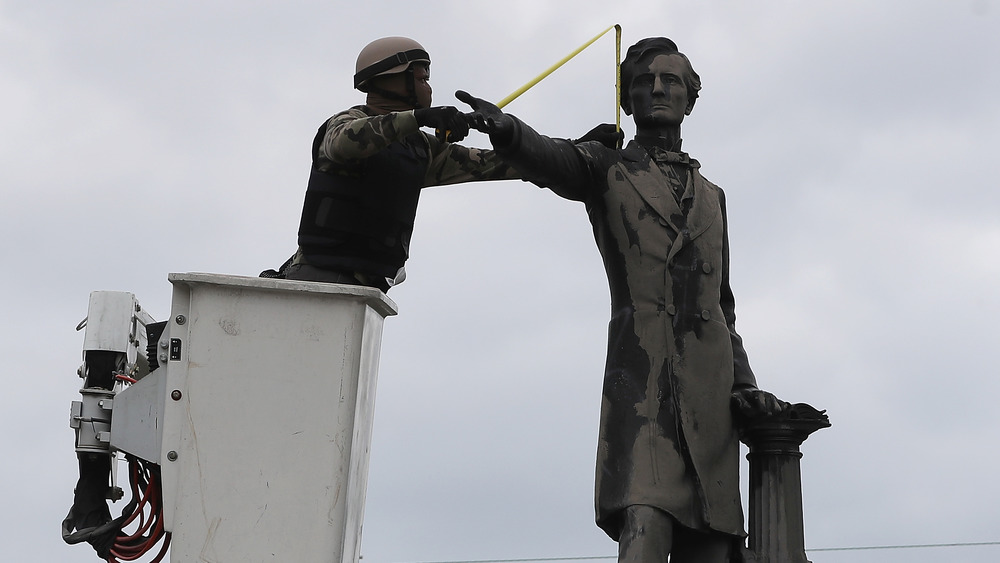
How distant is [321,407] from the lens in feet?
16.1

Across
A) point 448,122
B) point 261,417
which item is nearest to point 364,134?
point 448,122

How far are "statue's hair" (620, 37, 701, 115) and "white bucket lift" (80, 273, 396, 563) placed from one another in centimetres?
140

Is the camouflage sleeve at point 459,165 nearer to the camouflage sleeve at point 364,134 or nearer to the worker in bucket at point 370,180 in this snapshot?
the worker in bucket at point 370,180

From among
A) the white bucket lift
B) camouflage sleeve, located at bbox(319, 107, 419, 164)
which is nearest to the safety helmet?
camouflage sleeve, located at bbox(319, 107, 419, 164)

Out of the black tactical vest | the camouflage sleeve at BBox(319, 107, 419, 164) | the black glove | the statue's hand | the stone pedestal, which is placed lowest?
the stone pedestal

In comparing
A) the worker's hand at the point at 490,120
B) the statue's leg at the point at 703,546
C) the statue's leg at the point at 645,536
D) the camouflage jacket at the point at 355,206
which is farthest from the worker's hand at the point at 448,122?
the statue's leg at the point at 703,546

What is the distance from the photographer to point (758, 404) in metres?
5.27

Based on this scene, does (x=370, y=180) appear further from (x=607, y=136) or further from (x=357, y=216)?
(x=607, y=136)

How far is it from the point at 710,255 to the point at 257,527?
196 cm

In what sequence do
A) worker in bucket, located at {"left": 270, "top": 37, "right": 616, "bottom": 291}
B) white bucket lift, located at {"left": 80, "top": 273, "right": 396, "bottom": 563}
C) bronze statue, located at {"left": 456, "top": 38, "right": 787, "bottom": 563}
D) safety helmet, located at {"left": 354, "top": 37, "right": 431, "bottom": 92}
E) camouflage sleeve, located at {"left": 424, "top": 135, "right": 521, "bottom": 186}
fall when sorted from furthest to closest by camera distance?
camouflage sleeve, located at {"left": 424, "top": 135, "right": 521, "bottom": 186}
safety helmet, located at {"left": 354, "top": 37, "right": 431, "bottom": 92}
worker in bucket, located at {"left": 270, "top": 37, "right": 616, "bottom": 291}
bronze statue, located at {"left": 456, "top": 38, "right": 787, "bottom": 563}
white bucket lift, located at {"left": 80, "top": 273, "right": 396, "bottom": 563}

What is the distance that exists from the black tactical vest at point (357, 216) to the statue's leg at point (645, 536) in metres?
1.40

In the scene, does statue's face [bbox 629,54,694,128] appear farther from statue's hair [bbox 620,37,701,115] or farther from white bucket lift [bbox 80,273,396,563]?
white bucket lift [bbox 80,273,396,563]

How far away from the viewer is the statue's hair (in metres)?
5.66

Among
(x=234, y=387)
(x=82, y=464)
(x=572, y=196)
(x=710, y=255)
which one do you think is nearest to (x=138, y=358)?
(x=82, y=464)
